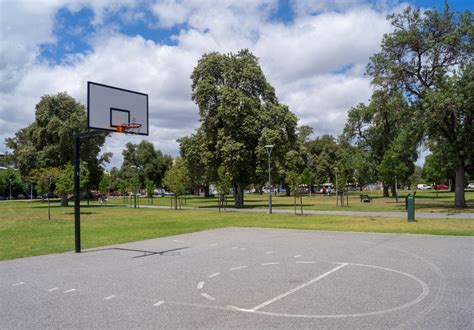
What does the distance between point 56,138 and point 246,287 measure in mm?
46320

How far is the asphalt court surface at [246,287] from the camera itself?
5.83 meters

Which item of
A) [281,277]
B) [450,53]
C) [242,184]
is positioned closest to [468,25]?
[450,53]

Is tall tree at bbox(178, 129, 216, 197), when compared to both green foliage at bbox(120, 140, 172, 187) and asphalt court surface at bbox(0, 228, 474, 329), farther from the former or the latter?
green foliage at bbox(120, 140, 172, 187)

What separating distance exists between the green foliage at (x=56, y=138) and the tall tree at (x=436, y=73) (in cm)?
3325

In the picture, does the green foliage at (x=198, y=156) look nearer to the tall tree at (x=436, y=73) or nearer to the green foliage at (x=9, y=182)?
the tall tree at (x=436, y=73)

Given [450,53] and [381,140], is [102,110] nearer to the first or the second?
[450,53]

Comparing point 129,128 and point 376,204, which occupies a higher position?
point 129,128

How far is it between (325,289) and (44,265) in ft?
23.3

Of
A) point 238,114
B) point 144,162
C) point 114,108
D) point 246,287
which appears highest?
point 238,114

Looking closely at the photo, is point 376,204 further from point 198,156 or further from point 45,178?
point 45,178

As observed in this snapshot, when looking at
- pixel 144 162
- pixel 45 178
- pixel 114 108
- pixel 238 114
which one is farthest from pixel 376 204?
pixel 144 162

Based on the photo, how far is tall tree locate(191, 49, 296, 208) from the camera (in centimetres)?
3997

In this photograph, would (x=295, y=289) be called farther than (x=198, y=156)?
No

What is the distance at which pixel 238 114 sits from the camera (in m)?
40.5
